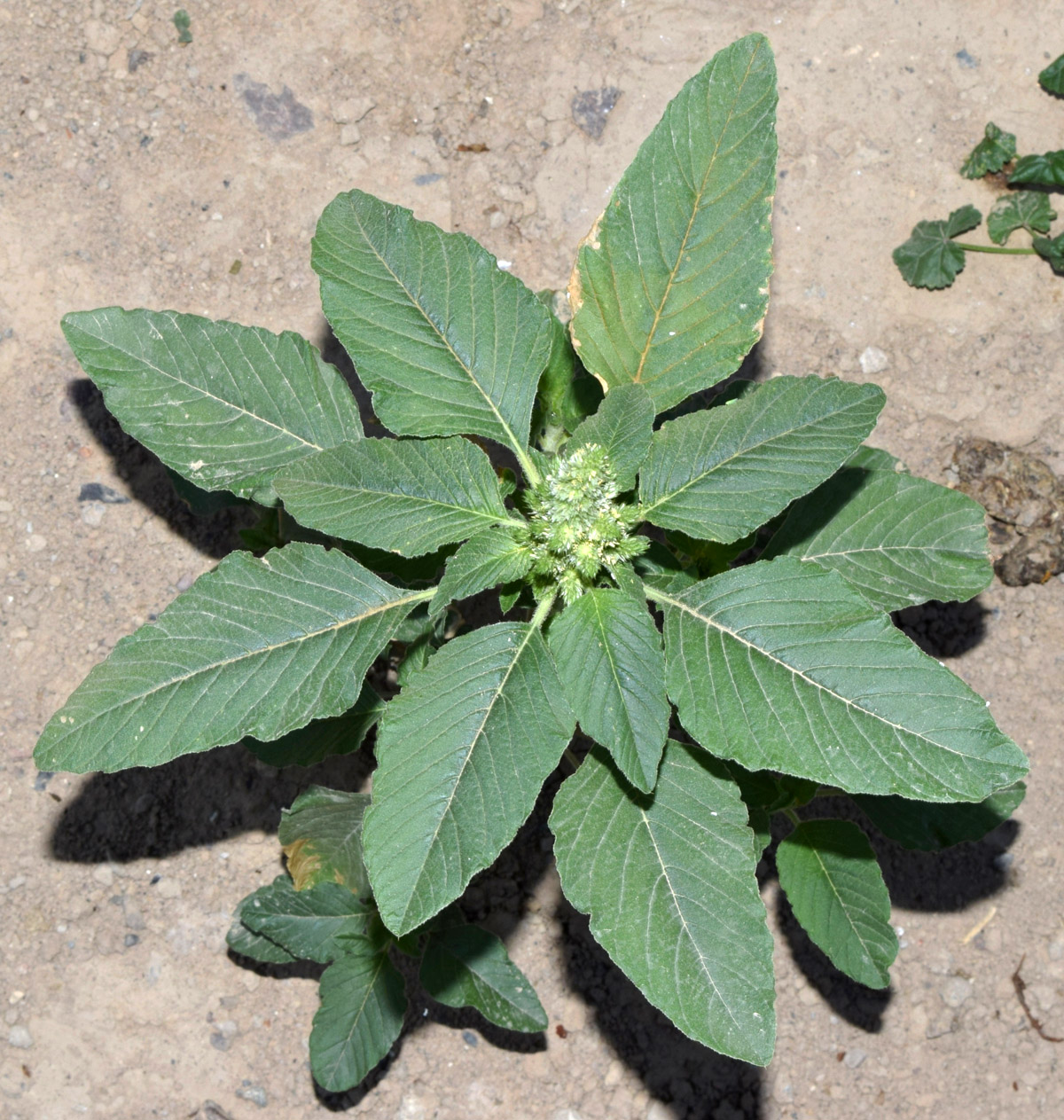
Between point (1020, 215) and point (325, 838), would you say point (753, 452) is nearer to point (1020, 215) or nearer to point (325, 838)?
point (325, 838)

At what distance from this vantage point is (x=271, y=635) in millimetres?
2279

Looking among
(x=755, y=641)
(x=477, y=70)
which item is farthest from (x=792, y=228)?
(x=755, y=641)

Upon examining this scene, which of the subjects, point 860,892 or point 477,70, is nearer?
point 860,892

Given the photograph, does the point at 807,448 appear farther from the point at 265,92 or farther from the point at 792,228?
the point at 265,92

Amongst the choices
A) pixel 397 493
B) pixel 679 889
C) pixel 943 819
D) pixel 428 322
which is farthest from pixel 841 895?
pixel 428 322

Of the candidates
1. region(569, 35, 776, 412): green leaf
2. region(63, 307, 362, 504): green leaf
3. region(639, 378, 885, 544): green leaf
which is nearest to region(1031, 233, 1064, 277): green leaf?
region(569, 35, 776, 412): green leaf

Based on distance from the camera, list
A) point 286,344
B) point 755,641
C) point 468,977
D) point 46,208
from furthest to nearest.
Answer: point 46,208
point 468,977
point 286,344
point 755,641

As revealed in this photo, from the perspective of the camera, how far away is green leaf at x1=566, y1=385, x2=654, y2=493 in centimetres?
224

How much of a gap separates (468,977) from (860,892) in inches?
44.6

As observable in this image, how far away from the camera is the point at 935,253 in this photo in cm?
362

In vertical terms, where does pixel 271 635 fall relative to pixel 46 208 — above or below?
below

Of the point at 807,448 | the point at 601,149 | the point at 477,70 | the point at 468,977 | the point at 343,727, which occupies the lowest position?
the point at 468,977

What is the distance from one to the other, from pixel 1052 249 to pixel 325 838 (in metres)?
3.02

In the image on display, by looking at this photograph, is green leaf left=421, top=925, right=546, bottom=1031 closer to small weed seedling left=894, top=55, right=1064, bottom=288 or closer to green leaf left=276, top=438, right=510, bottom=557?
green leaf left=276, top=438, right=510, bottom=557
